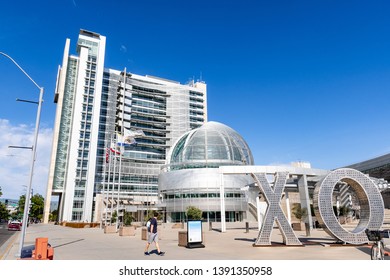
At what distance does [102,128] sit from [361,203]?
77.6m

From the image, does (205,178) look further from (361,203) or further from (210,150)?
(361,203)

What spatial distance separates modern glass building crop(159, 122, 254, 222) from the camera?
56.6m

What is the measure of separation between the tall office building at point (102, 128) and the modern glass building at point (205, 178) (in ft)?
52.5

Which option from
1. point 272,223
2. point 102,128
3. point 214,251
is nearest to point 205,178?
point 272,223

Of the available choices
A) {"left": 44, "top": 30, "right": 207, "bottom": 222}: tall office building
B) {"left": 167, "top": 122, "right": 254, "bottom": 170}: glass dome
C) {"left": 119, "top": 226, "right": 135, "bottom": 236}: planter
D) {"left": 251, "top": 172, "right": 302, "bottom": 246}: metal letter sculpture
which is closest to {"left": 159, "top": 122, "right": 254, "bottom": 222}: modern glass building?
A: {"left": 167, "top": 122, "right": 254, "bottom": 170}: glass dome

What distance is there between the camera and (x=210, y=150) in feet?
199

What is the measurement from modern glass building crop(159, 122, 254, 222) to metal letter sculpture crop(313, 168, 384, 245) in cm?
4061

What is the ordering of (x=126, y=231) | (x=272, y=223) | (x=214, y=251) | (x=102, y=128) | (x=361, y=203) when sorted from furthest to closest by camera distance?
(x=102, y=128), (x=126, y=231), (x=361, y=203), (x=272, y=223), (x=214, y=251)

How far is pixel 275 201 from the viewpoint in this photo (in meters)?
15.9

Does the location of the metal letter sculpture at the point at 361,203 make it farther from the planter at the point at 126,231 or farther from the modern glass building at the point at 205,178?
the modern glass building at the point at 205,178

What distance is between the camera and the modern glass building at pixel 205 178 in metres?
56.6

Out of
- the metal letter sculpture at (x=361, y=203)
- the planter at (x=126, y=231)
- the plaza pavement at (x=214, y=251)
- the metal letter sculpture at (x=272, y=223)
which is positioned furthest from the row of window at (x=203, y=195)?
the metal letter sculpture at (x=361, y=203)
